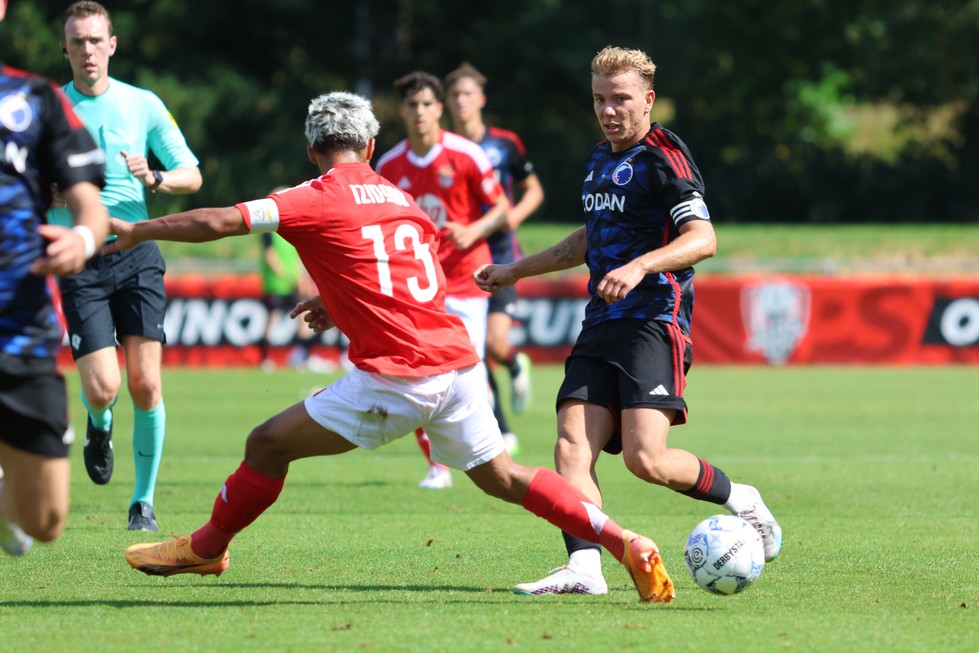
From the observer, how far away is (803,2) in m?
41.6

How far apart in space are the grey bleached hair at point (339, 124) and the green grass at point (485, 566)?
1865mm

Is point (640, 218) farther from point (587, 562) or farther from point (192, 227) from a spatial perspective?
point (192, 227)

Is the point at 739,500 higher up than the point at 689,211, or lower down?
lower down

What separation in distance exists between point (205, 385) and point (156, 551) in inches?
470

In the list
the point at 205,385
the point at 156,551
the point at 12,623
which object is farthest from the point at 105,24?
the point at 205,385

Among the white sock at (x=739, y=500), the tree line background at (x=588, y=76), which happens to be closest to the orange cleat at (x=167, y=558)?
the white sock at (x=739, y=500)

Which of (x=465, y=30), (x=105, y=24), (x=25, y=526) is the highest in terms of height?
(x=465, y=30)

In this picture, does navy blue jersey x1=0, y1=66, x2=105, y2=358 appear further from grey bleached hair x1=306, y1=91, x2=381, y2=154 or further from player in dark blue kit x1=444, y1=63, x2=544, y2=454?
player in dark blue kit x1=444, y1=63, x2=544, y2=454

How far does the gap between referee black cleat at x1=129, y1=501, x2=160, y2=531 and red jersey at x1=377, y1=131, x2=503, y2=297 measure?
120 inches

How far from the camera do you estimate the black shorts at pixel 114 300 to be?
23.3 ft

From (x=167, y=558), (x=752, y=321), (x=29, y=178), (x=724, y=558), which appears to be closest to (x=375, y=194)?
(x=29, y=178)

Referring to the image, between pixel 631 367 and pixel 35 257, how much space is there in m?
2.59

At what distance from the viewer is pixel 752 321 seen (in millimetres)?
20844

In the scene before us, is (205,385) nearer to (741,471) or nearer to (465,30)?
(741,471)
